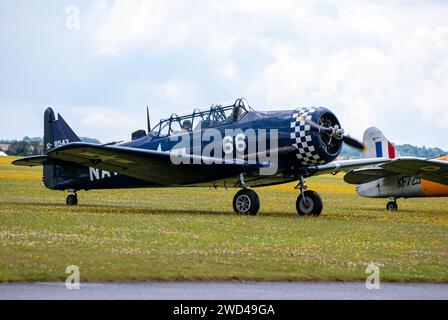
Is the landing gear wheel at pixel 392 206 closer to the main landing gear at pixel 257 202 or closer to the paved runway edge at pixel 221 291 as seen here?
the main landing gear at pixel 257 202

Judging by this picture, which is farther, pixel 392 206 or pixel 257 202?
pixel 392 206

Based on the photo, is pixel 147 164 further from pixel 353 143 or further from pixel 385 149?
pixel 385 149

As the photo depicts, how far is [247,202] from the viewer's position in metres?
19.4

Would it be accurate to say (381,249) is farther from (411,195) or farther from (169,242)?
(411,195)

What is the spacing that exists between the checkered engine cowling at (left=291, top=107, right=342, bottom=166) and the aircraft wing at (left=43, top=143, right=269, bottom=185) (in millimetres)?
932

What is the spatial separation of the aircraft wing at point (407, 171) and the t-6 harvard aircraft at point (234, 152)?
6.97ft

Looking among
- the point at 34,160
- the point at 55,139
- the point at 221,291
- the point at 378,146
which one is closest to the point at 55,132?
the point at 55,139

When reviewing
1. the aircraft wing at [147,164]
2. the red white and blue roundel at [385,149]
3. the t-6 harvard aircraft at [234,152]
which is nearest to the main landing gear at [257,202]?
the t-6 harvard aircraft at [234,152]

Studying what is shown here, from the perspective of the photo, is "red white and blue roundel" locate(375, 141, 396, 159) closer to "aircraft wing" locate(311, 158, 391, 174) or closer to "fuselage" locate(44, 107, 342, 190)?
"aircraft wing" locate(311, 158, 391, 174)

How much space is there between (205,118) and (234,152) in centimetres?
123

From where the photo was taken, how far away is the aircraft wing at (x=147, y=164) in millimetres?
18984

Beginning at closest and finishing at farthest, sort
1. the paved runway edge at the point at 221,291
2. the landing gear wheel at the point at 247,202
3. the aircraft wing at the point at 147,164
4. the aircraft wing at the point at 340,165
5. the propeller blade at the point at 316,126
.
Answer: the paved runway edge at the point at 221,291 → the propeller blade at the point at 316,126 → the aircraft wing at the point at 147,164 → the landing gear wheel at the point at 247,202 → the aircraft wing at the point at 340,165

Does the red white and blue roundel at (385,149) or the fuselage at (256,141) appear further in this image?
the red white and blue roundel at (385,149)
